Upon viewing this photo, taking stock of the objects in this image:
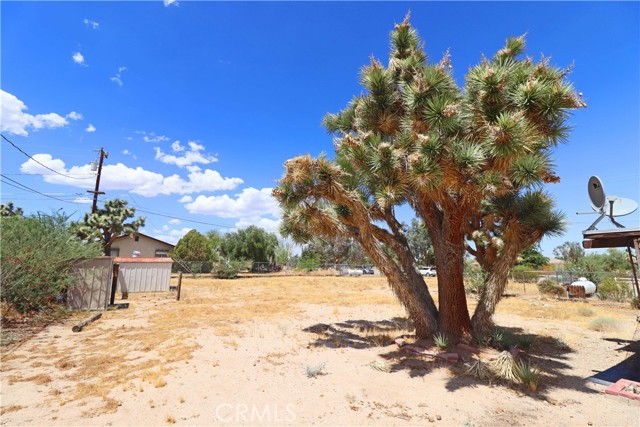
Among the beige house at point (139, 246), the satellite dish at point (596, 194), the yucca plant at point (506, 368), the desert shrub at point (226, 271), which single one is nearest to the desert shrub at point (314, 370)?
the yucca plant at point (506, 368)

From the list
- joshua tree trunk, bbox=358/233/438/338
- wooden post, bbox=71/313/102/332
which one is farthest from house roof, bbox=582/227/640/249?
wooden post, bbox=71/313/102/332

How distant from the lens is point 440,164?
252 inches

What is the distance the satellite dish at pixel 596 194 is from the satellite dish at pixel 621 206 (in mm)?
237

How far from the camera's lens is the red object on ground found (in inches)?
204

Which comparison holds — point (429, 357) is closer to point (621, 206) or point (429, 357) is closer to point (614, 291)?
Result: point (621, 206)

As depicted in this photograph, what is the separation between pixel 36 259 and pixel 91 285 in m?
2.92

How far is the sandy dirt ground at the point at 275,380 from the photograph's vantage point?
4418mm

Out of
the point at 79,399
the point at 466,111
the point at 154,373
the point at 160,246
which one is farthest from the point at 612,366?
the point at 160,246

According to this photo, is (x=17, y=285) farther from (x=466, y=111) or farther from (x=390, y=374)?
(x=466, y=111)

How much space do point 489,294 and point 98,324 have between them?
35.8 feet

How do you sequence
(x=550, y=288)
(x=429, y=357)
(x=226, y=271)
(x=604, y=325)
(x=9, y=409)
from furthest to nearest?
(x=226, y=271), (x=550, y=288), (x=604, y=325), (x=429, y=357), (x=9, y=409)

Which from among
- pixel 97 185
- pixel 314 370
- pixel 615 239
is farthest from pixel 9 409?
pixel 97 185

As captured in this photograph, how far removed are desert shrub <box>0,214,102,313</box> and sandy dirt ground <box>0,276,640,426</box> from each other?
1.20m

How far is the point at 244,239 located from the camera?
140 ft
